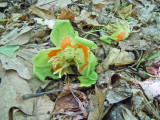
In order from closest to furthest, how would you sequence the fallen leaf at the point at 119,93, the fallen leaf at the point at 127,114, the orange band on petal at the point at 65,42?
the fallen leaf at the point at 127,114 < the fallen leaf at the point at 119,93 < the orange band on petal at the point at 65,42

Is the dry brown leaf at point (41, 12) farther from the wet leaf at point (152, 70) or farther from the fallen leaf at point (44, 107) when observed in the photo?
the wet leaf at point (152, 70)

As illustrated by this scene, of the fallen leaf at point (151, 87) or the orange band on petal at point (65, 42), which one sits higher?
the orange band on petal at point (65, 42)

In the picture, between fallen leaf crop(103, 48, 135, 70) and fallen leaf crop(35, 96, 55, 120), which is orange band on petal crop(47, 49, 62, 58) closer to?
fallen leaf crop(35, 96, 55, 120)

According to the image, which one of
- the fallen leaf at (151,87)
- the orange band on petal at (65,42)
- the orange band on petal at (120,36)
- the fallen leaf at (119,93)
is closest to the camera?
the fallen leaf at (119,93)

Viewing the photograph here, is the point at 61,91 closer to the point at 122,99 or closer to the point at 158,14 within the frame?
the point at 122,99

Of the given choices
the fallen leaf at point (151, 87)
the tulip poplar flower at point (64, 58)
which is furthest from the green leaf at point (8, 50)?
the fallen leaf at point (151, 87)

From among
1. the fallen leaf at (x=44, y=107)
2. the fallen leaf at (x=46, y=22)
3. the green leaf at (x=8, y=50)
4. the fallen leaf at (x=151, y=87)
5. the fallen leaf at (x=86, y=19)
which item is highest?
the fallen leaf at (x=86, y=19)

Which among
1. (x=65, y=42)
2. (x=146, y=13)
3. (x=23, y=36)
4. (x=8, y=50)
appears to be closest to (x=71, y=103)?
(x=65, y=42)
